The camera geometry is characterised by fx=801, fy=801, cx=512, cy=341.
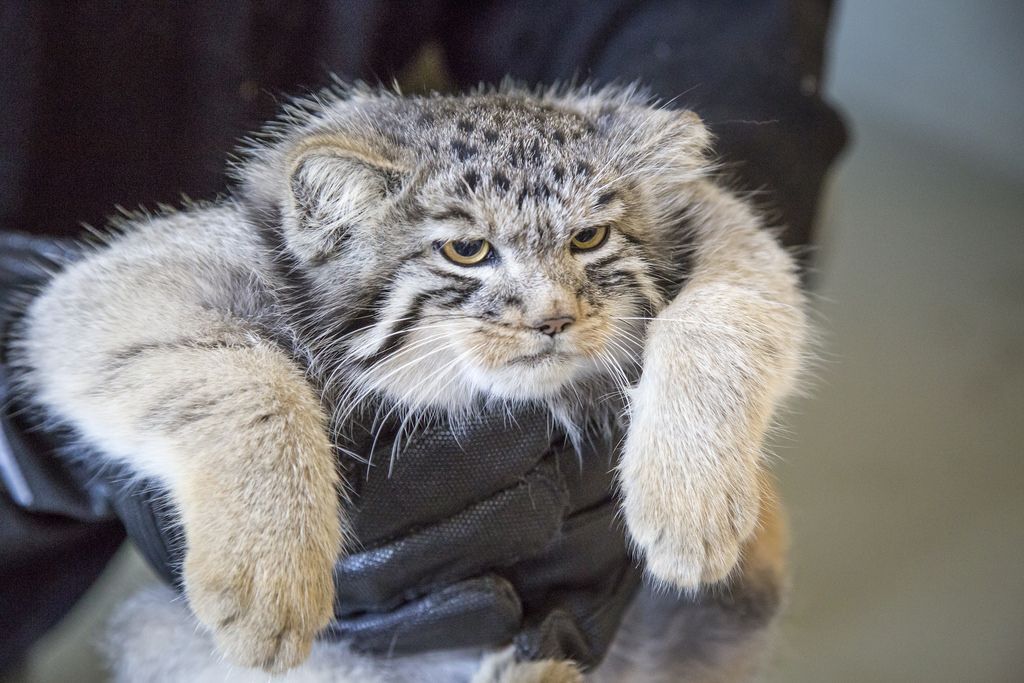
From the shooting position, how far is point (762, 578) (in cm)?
134

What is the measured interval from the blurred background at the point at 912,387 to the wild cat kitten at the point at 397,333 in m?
0.50

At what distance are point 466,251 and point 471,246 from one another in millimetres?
10

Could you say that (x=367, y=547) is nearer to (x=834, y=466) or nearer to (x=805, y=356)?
(x=805, y=356)

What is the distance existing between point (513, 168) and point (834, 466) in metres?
1.49

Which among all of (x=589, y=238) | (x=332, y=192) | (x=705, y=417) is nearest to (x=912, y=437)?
(x=705, y=417)

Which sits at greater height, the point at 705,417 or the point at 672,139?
the point at 672,139

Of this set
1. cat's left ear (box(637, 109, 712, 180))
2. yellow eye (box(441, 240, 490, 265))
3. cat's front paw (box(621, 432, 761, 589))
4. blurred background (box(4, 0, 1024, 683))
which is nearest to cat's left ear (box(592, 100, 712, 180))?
cat's left ear (box(637, 109, 712, 180))

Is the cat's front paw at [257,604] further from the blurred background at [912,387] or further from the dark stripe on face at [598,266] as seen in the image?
the blurred background at [912,387]

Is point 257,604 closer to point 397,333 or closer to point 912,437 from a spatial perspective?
point 397,333

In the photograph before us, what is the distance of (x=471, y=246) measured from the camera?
1.06 meters

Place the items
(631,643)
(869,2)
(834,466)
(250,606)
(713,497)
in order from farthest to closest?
(869,2)
(834,466)
(631,643)
(713,497)
(250,606)

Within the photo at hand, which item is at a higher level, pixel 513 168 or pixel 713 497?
pixel 513 168

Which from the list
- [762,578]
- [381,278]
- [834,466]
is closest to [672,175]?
[381,278]

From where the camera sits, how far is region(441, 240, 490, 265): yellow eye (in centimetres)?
105
